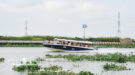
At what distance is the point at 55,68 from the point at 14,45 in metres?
A: 58.0

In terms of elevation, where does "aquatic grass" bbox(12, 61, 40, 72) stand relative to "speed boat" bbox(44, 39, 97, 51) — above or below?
below

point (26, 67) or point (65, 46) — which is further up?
point (65, 46)

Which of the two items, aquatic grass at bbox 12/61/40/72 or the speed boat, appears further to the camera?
the speed boat

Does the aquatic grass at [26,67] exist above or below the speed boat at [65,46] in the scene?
below

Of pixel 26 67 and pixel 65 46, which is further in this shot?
pixel 65 46

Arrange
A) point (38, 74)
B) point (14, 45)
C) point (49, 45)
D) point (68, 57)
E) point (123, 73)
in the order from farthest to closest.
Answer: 1. point (14, 45)
2. point (49, 45)
3. point (68, 57)
4. point (123, 73)
5. point (38, 74)

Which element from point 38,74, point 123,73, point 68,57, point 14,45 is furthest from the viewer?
point 14,45

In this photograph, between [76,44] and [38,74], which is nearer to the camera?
[38,74]

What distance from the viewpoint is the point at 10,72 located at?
29297mm

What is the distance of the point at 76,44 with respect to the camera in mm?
63469

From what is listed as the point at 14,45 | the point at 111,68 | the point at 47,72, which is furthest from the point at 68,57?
the point at 14,45

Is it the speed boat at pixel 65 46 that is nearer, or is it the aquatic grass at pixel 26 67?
the aquatic grass at pixel 26 67

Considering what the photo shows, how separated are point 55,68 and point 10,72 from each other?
3.08 meters

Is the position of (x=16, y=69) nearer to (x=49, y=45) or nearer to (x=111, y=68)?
(x=111, y=68)
